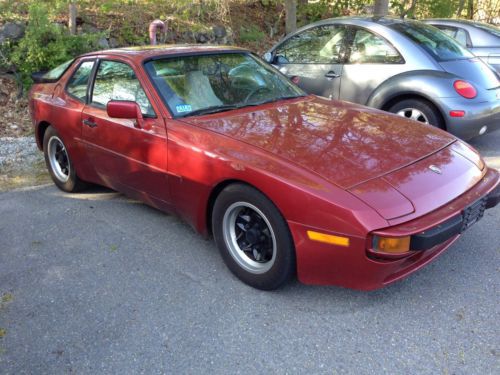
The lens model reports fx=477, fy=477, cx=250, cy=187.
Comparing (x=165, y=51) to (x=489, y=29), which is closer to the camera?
(x=165, y=51)

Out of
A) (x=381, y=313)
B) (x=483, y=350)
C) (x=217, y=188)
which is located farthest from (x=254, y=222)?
(x=483, y=350)

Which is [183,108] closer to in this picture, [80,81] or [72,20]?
[80,81]

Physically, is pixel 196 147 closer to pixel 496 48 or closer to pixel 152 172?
pixel 152 172

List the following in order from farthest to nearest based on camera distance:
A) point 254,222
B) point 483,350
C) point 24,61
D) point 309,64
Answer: point 24,61 < point 309,64 < point 254,222 < point 483,350

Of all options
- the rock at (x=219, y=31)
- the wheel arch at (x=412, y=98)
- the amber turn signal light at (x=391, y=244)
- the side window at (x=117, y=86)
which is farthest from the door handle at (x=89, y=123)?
the rock at (x=219, y=31)

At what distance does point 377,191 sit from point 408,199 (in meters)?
0.18

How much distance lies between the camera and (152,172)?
3559mm

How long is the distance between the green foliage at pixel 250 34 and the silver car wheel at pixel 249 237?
28.9 ft

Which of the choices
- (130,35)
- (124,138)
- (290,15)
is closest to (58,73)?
(124,138)

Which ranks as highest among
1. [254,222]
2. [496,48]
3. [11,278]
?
[496,48]

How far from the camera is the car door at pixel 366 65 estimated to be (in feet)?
18.4

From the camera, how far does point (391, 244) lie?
96.7 inches

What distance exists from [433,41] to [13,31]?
21.3 ft

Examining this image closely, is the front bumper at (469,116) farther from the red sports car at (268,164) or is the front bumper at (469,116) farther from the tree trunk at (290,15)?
the tree trunk at (290,15)
